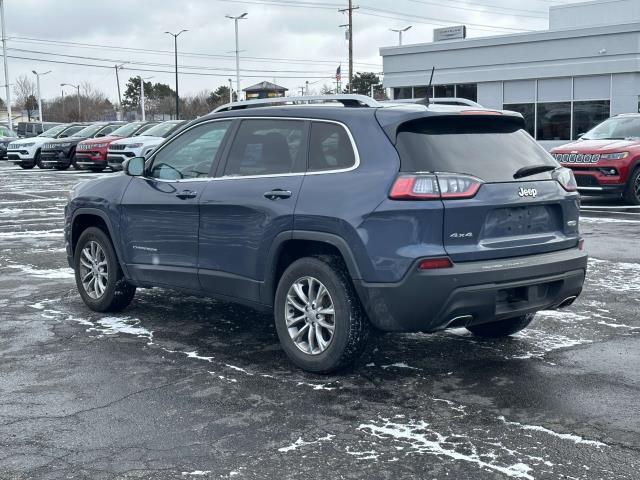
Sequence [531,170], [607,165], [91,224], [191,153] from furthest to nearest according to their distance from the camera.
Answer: [607,165] < [91,224] < [191,153] < [531,170]

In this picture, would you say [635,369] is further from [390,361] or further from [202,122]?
[202,122]

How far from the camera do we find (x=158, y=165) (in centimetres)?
708

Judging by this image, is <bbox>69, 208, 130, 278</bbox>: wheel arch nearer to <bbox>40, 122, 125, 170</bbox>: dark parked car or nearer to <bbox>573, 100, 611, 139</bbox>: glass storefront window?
<bbox>40, 122, 125, 170</bbox>: dark parked car

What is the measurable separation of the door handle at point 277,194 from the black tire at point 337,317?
0.45m

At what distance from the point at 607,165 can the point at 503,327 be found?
33.6 feet

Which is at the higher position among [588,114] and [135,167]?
[588,114]

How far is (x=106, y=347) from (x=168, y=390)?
127 cm

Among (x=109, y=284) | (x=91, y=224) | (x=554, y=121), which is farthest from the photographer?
(x=554, y=121)

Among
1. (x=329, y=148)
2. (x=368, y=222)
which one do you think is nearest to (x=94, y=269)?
(x=329, y=148)

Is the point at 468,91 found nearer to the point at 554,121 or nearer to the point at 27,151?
the point at 554,121

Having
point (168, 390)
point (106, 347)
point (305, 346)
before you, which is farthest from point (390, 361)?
point (106, 347)

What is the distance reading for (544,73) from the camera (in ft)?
115

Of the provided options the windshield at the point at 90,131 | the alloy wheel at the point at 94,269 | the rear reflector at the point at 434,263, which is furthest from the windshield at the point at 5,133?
the rear reflector at the point at 434,263

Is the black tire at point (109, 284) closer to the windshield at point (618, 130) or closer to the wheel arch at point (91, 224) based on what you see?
the wheel arch at point (91, 224)
